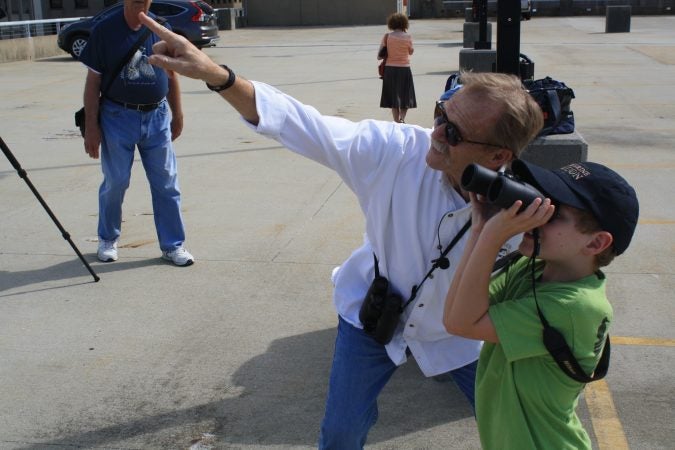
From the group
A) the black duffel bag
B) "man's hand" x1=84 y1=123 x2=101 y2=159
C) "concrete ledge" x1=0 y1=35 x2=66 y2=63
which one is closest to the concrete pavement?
"man's hand" x1=84 y1=123 x2=101 y2=159

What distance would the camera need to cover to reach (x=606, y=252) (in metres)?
2.21

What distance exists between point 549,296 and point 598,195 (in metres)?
0.28

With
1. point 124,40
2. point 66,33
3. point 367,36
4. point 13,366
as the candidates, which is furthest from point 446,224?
point 367,36

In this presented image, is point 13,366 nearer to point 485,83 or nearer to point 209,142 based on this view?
point 485,83

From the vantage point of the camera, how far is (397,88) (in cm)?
1133

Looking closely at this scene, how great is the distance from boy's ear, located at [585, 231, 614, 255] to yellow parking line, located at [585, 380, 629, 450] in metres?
1.79

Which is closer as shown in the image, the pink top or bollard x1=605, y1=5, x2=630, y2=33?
the pink top

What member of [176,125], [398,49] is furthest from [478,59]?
[176,125]

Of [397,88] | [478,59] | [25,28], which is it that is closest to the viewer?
[397,88]

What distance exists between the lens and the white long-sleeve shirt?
2699 millimetres

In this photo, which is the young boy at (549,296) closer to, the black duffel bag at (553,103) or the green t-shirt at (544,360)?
the green t-shirt at (544,360)

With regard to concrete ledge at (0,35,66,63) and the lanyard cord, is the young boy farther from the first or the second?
concrete ledge at (0,35,66,63)

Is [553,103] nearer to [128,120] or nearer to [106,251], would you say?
[128,120]

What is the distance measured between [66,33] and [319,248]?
15.8 m
